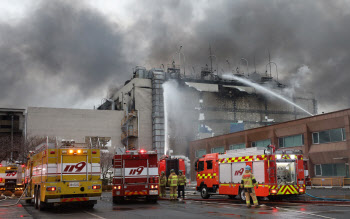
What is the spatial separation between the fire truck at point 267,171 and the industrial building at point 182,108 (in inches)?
1707

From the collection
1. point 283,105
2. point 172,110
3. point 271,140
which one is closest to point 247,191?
point 271,140

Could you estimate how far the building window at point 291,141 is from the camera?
39750 millimetres

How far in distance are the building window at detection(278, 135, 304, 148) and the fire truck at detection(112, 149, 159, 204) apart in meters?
24.7

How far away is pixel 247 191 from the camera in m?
15.7

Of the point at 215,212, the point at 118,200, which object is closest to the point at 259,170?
the point at 215,212

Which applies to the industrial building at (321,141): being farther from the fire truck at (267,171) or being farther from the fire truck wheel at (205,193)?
the fire truck at (267,171)

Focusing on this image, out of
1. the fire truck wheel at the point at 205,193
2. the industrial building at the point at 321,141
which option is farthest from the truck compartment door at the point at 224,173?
the industrial building at the point at 321,141

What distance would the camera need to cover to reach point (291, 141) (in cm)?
4103

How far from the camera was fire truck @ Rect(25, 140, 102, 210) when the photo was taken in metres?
14.8

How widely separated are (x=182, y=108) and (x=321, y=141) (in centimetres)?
3388

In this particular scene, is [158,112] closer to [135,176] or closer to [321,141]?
[321,141]

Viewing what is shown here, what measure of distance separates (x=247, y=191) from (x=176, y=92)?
5439 cm

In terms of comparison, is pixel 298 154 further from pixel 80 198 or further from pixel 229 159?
pixel 80 198

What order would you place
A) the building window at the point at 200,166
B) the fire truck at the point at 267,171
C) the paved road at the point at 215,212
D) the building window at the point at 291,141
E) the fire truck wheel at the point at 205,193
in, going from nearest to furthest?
the paved road at the point at 215,212 → the fire truck at the point at 267,171 → the fire truck wheel at the point at 205,193 → the building window at the point at 200,166 → the building window at the point at 291,141
